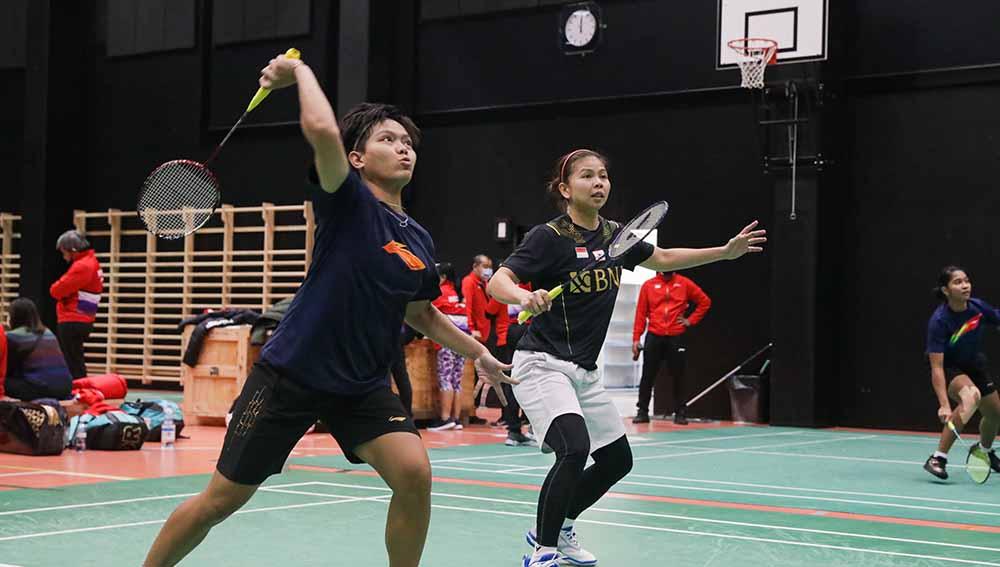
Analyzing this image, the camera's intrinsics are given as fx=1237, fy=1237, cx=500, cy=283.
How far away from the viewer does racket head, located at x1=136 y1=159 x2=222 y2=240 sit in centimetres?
611

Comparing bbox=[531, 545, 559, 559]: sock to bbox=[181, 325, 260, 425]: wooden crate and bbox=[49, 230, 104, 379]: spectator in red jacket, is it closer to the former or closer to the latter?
bbox=[181, 325, 260, 425]: wooden crate

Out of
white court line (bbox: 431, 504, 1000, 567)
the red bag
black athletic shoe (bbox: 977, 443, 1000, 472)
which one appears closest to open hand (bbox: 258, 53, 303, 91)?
white court line (bbox: 431, 504, 1000, 567)

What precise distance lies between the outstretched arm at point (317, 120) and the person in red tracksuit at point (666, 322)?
462 inches

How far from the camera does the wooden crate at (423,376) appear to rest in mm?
13906

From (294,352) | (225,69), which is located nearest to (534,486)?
(294,352)

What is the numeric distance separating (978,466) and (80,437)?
7.33 meters

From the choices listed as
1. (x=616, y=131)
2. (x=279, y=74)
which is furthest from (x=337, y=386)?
(x=616, y=131)

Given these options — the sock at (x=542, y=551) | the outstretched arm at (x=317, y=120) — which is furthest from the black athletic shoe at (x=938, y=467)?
the outstretched arm at (x=317, y=120)

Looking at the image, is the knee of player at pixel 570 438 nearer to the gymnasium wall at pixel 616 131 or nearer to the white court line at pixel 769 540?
the white court line at pixel 769 540

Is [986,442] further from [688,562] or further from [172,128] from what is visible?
[172,128]

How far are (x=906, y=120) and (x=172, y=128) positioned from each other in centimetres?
1210

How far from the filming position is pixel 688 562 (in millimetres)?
5867

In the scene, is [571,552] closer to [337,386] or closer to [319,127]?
[337,386]

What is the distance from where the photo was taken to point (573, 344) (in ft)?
18.5
